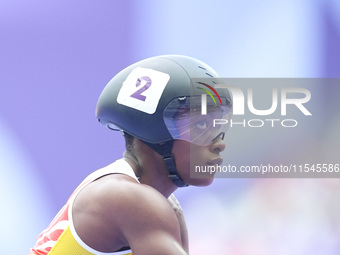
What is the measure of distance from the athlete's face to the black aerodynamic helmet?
25 mm

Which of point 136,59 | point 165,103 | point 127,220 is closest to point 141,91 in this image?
point 165,103

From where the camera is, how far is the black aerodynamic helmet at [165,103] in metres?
2.46

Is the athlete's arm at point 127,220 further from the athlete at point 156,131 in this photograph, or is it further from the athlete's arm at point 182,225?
the athlete's arm at point 182,225

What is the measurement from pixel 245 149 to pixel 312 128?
18.8 inches

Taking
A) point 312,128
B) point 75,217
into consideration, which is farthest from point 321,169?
point 75,217

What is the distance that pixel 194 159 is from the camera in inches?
97.9

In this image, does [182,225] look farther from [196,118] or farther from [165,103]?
[165,103]

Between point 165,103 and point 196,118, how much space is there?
0.18 metres

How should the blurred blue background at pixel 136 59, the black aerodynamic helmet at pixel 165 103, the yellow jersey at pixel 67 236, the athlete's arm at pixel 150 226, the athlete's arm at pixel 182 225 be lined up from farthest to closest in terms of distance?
1. the blurred blue background at pixel 136 59
2. the athlete's arm at pixel 182 225
3. the black aerodynamic helmet at pixel 165 103
4. the yellow jersey at pixel 67 236
5. the athlete's arm at pixel 150 226

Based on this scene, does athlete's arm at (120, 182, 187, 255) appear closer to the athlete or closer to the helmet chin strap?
the athlete

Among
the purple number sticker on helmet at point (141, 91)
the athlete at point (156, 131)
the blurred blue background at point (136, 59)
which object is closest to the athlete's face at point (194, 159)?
the athlete at point (156, 131)

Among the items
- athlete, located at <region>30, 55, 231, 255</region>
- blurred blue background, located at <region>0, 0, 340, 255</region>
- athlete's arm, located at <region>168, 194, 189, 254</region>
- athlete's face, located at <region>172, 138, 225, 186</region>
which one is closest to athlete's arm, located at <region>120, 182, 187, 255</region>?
athlete, located at <region>30, 55, 231, 255</region>

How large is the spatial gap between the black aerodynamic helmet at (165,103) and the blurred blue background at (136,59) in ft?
4.97

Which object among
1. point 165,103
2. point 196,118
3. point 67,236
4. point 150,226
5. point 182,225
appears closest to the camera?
point 150,226
